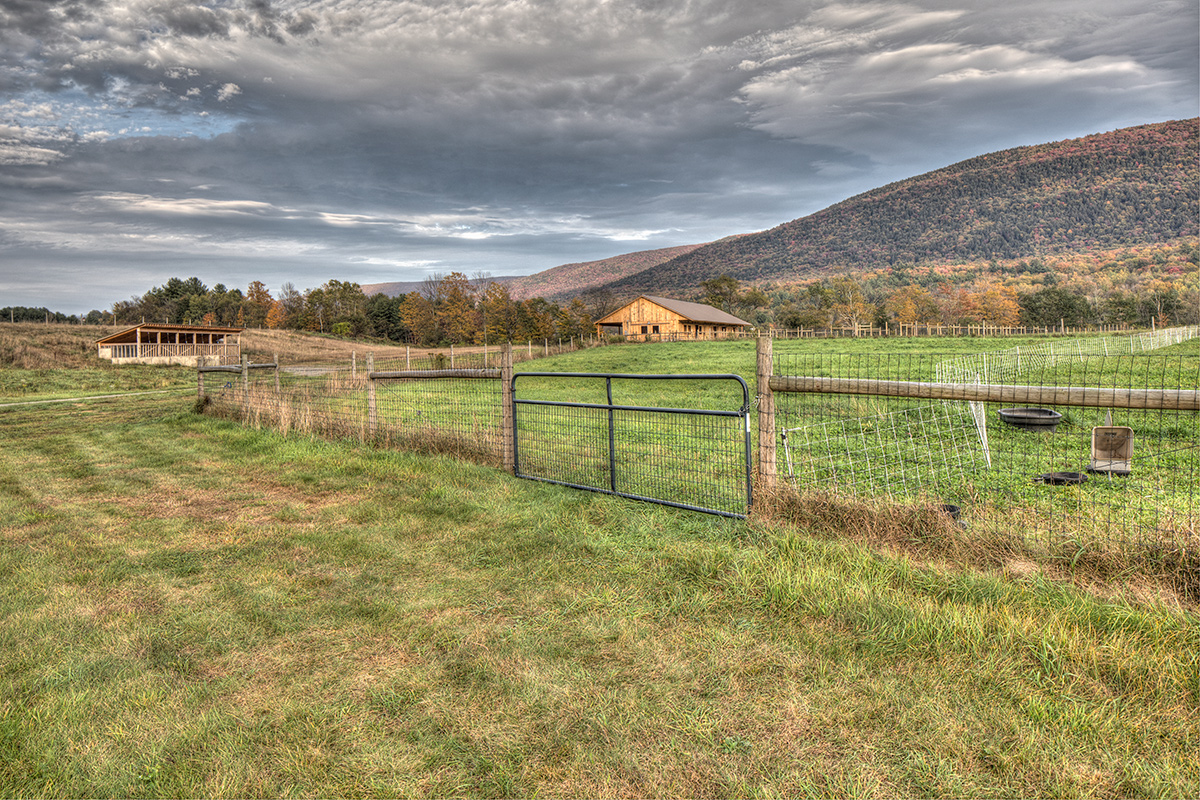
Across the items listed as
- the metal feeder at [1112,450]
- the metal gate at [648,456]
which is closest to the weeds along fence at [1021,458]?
the metal feeder at [1112,450]

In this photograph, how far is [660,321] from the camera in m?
69.9

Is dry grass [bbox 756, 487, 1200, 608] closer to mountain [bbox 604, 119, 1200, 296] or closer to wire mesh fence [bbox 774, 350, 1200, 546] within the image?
wire mesh fence [bbox 774, 350, 1200, 546]

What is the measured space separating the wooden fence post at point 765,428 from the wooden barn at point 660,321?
5917cm

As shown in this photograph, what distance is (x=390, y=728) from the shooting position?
8.64ft

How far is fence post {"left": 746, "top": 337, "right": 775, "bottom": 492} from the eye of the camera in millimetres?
5008

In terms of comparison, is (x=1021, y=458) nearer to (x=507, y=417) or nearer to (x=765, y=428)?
(x=765, y=428)

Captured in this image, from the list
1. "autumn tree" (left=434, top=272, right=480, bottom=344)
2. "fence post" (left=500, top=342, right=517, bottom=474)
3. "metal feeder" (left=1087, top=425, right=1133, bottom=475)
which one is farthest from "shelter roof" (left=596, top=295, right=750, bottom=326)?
"metal feeder" (left=1087, top=425, right=1133, bottom=475)

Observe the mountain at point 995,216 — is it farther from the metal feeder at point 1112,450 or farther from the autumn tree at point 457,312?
the metal feeder at point 1112,450

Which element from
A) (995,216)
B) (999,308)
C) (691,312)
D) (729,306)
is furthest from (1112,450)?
(995,216)

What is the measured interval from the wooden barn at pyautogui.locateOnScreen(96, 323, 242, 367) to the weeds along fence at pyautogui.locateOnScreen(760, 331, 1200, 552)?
41770mm

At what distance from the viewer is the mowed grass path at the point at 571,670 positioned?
7.66 feet

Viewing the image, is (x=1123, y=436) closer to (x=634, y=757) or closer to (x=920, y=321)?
(x=634, y=757)

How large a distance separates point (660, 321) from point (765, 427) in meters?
65.7

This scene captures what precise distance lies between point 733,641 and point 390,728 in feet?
5.84
